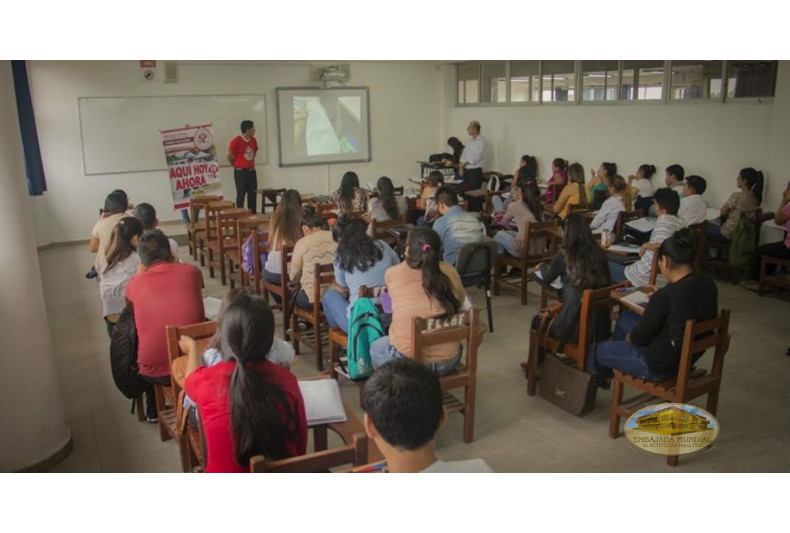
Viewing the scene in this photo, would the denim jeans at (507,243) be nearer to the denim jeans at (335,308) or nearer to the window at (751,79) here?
the denim jeans at (335,308)

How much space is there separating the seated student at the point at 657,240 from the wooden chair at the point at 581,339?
603 millimetres

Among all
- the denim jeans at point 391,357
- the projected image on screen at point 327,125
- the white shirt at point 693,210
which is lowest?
the denim jeans at point 391,357

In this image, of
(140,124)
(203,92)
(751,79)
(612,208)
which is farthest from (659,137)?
(140,124)

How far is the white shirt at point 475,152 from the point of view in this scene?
9.82m

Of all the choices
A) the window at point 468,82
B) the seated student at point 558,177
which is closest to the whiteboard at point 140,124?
the window at point 468,82

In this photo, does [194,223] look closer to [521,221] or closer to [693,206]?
[521,221]

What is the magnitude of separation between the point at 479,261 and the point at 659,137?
4.05m

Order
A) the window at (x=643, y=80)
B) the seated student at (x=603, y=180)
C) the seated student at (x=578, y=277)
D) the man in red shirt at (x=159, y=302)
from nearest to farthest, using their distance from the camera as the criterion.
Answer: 1. the man in red shirt at (x=159, y=302)
2. the seated student at (x=578, y=277)
3. the seated student at (x=603, y=180)
4. the window at (x=643, y=80)

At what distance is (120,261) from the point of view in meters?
4.12

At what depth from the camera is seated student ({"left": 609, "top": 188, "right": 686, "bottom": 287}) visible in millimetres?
4539

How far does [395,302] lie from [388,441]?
1.62m

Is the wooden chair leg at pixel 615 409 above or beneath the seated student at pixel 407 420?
beneath

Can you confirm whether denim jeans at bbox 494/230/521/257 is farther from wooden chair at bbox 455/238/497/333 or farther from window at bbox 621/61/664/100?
window at bbox 621/61/664/100

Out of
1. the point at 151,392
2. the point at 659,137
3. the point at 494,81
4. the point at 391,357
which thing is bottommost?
the point at 151,392
